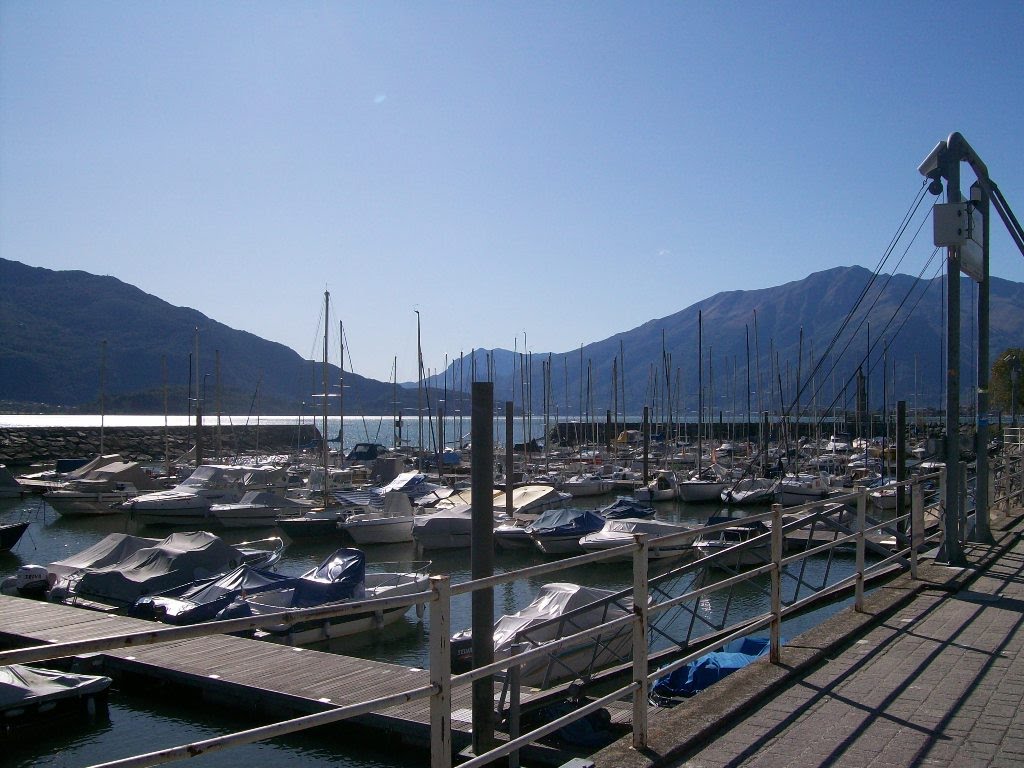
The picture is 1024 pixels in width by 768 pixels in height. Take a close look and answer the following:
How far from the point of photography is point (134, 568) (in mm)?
23812

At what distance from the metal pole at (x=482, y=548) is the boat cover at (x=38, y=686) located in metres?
7.85

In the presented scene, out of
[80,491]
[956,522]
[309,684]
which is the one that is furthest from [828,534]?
[80,491]

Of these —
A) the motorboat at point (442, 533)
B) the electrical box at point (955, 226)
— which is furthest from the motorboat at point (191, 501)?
the electrical box at point (955, 226)

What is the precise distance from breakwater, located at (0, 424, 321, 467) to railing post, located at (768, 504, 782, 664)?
6532cm

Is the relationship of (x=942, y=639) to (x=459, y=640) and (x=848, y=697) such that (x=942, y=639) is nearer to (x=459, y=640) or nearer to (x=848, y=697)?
(x=848, y=697)

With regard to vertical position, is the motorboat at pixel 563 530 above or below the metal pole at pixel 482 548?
below

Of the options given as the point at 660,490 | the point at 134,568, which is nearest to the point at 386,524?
the point at 134,568

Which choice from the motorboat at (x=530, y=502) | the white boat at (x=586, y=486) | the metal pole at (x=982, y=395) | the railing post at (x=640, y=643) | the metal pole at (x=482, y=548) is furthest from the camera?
the white boat at (x=586, y=486)

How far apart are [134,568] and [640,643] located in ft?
70.8

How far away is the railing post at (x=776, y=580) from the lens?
7.13 meters

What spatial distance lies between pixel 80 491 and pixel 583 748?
4269 centimetres

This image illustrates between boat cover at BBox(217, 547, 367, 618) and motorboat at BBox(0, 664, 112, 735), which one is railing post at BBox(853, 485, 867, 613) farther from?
boat cover at BBox(217, 547, 367, 618)

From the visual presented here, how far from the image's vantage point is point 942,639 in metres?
8.25

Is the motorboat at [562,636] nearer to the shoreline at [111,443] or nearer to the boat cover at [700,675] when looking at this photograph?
the boat cover at [700,675]
